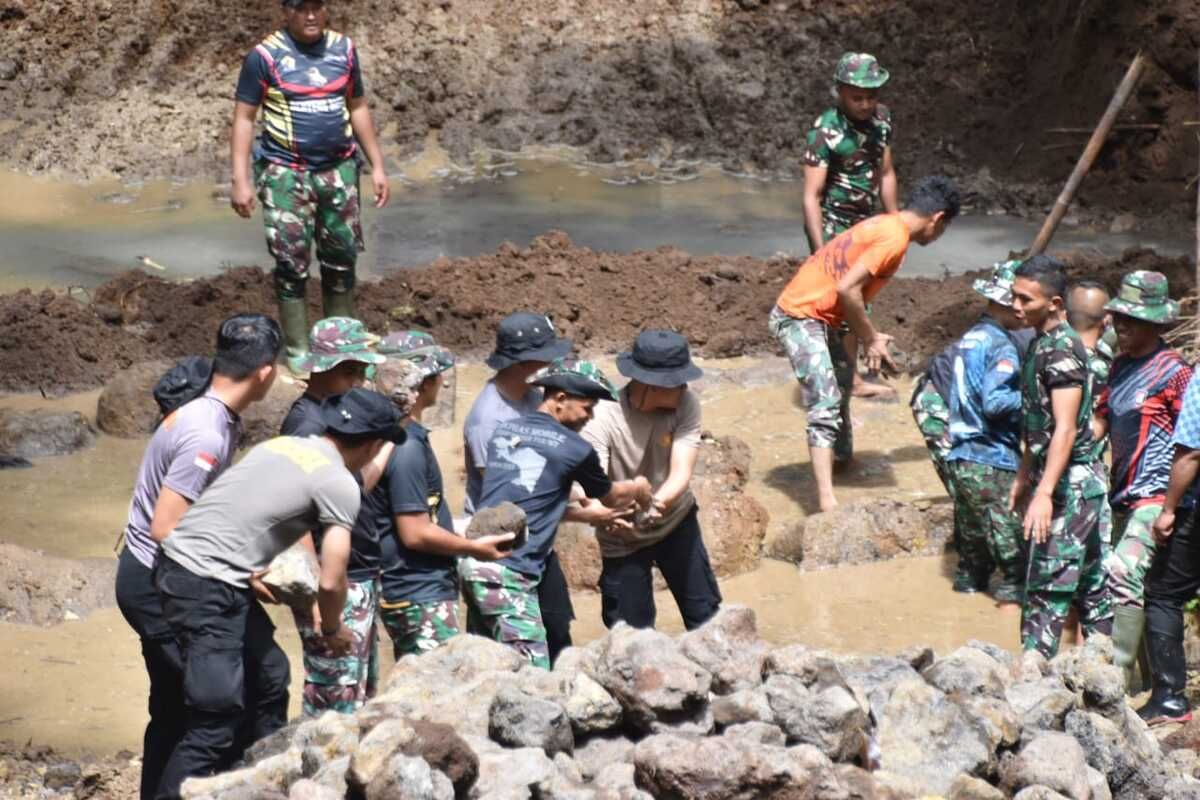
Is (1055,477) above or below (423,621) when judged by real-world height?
above

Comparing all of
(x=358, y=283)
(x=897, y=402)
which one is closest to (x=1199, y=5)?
(x=897, y=402)

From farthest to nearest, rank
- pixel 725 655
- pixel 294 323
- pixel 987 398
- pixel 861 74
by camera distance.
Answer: pixel 294 323
pixel 861 74
pixel 987 398
pixel 725 655

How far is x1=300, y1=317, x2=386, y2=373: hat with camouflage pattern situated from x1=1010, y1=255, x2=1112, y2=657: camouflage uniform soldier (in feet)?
8.08

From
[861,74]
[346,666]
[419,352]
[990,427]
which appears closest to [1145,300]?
[990,427]

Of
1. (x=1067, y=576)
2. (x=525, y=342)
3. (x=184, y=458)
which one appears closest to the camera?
(x=184, y=458)

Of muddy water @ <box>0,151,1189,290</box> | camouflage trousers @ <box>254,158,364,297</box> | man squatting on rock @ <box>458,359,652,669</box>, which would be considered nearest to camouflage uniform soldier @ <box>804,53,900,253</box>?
camouflage trousers @ <box>254,158,364,297</box>

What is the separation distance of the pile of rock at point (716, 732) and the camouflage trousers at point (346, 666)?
0.56 ft

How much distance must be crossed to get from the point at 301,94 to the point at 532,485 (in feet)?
14.3

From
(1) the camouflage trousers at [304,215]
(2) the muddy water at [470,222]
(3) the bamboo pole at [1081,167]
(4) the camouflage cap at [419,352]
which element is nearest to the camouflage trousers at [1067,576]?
(4) the camouflage cap at [419,352]

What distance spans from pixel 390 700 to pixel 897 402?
19.0 ft

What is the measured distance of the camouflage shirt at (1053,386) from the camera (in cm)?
629

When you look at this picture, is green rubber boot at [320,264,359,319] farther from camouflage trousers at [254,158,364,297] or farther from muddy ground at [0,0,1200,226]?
muddy ground at [0,0,1200,226]

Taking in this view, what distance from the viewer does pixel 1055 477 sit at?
6.31 meters

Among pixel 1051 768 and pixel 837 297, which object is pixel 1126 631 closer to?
pixel 1051 768
